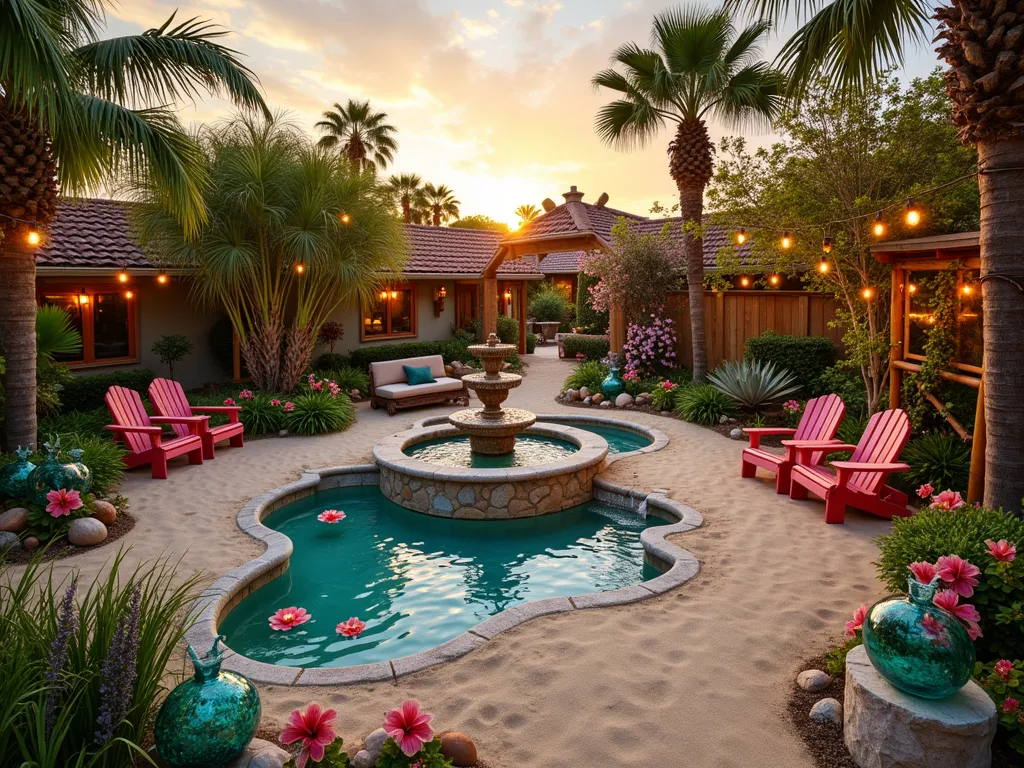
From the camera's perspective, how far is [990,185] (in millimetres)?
4242

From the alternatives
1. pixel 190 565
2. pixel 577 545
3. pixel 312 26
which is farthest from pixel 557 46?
pixel 190 565

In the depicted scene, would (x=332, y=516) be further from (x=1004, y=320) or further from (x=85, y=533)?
(x=1004, y=320)

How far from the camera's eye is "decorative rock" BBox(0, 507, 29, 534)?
241 inches

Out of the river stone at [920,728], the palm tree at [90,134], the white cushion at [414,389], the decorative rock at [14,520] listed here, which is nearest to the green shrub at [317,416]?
the white cushion at [414,389]

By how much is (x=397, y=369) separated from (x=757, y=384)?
274 inches

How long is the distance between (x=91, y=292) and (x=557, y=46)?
32.5ft

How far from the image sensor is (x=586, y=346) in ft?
68.4

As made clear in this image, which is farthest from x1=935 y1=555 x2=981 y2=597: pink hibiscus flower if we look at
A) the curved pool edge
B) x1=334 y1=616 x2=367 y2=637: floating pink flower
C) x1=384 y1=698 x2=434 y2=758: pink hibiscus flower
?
x1=334 y1=616 x2=367 y2=637: floating pink flower

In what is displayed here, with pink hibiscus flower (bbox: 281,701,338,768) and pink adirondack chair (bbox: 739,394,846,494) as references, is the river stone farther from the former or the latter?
pink adirondack chair (bbox: 739,394,846,494)

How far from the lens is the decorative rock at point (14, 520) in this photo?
6.12 metres

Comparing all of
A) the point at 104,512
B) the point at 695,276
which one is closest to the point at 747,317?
the point at 695,276

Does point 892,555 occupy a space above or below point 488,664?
above

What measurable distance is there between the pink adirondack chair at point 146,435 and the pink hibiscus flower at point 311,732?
6.67 metres

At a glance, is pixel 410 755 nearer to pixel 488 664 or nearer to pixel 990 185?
pixel 488 664
